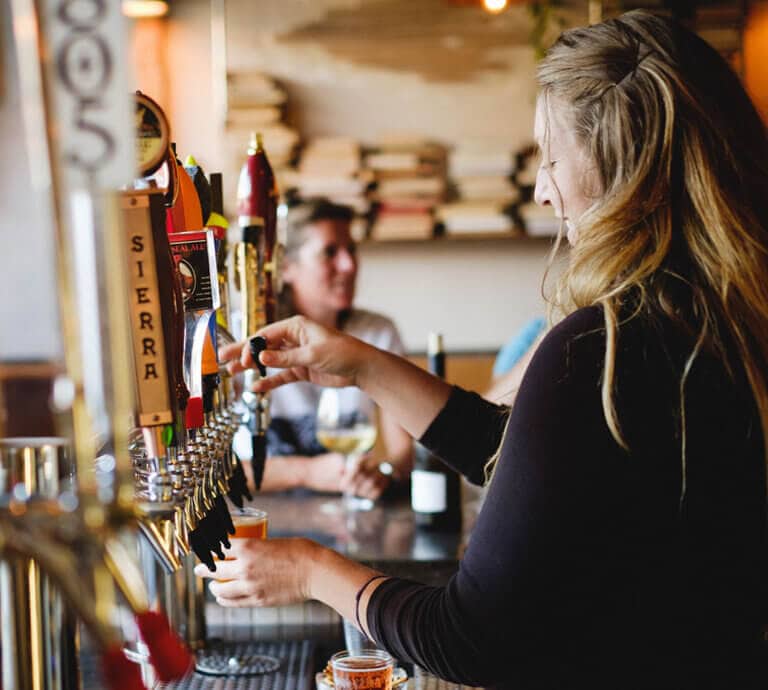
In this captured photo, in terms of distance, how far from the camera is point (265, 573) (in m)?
1.16

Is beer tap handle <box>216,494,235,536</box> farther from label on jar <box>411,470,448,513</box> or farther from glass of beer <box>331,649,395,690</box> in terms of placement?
label on jar <box>411,470,448,513</box>

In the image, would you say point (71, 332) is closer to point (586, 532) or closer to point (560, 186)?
point (586, 532)

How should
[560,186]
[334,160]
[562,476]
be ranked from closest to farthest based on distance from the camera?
[562,476] → [560,186] → [334,160]

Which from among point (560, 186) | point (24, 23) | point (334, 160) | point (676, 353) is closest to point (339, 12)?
point (334, 160)

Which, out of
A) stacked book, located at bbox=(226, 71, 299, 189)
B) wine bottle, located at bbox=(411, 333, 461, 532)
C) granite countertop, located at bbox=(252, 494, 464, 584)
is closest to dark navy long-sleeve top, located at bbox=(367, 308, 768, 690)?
granite countertop, located at bbox=(252, 494, 464, 584)

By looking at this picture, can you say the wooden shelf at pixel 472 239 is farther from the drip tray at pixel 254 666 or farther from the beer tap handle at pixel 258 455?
the drip tray at pixel 254 666

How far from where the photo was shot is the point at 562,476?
98cm

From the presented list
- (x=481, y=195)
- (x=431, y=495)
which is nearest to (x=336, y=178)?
(x=481, y=195)

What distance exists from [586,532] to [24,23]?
686 mm

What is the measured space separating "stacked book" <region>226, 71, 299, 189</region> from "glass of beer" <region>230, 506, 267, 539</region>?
2646mm

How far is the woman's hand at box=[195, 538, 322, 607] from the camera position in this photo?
1.15 m

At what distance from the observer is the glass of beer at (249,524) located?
4.36 feet

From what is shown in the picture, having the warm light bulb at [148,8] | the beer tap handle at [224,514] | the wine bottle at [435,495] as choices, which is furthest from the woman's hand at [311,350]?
the warm light bulb at [148,8]

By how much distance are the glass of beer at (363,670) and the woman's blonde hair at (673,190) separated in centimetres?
45
